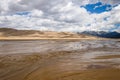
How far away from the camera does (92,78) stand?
8.45m

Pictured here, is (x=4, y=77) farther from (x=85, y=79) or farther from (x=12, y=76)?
(x=85, y=79)

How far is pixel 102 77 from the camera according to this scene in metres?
8.64

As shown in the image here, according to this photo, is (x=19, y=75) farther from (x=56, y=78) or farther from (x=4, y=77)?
→ (x=56, y=78)

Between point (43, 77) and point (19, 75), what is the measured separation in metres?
1.34

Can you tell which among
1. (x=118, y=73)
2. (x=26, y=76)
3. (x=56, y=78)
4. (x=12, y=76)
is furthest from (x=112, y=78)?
(x=12, y=76)

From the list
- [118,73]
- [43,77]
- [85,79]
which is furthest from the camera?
[118,73]

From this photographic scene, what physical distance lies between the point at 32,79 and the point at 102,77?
133 inches

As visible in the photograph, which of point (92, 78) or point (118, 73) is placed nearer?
point (92, 78)

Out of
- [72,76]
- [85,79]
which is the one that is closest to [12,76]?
[72,76]

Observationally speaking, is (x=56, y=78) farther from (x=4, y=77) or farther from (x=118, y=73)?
(x=118, y=73)

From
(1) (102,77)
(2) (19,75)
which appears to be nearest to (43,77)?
(2) (19,75)

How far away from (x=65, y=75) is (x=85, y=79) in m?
1.23

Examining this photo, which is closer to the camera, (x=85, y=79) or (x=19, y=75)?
(x=85, y=79)

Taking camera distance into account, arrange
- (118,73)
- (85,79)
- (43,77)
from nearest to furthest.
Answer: (85,79)
(43,77)
(118,73)
